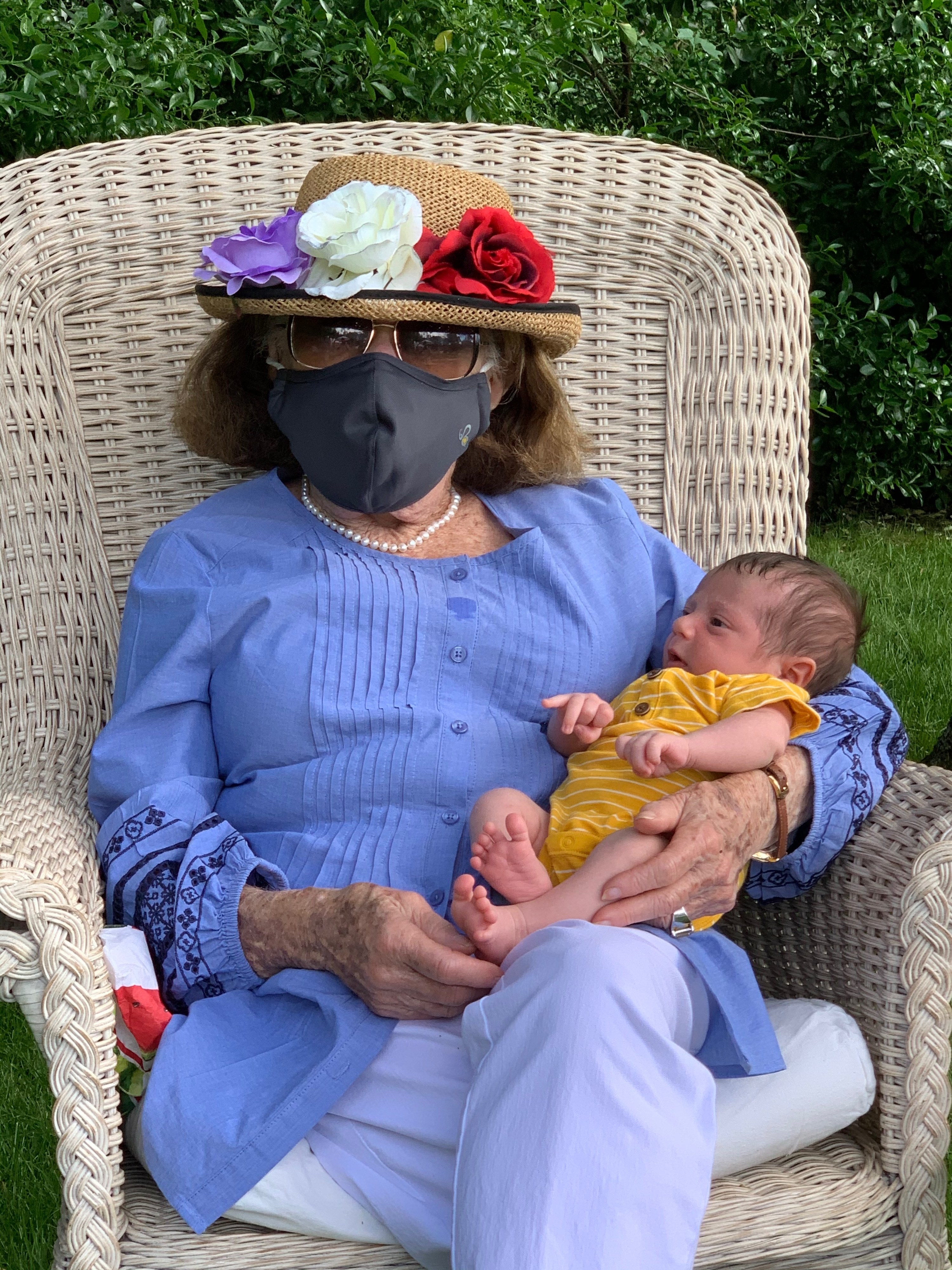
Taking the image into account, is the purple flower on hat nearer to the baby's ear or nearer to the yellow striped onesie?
the yellow striped onesie

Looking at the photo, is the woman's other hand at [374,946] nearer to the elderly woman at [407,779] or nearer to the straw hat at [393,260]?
the elderly woman at [407,779]

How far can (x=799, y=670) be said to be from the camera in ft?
6.59

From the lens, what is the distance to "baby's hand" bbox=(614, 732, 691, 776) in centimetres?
175

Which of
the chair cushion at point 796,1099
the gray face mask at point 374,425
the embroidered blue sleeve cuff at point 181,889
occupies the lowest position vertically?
the chair cushion at point 796,1099

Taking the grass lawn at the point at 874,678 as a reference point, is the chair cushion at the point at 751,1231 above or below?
above

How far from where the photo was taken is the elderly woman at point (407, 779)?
4.83 feet

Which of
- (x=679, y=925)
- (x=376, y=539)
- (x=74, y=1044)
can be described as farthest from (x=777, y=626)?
(x=74, y=1044)

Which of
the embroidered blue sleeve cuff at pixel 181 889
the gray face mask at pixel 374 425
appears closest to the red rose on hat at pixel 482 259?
the gray face mask at pixel 374 425

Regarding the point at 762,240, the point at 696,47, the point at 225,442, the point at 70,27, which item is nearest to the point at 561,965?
the point at 225,442

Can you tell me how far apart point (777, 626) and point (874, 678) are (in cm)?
246

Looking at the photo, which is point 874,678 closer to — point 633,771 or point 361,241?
point 633,771

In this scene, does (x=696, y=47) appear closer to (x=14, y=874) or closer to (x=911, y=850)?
(x=911, y=850)

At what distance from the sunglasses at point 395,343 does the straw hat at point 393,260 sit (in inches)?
1.0

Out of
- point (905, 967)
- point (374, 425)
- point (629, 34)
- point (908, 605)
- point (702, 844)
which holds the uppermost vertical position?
point (629, 34)
